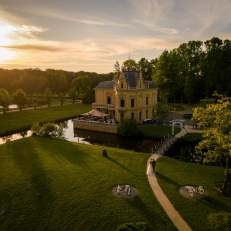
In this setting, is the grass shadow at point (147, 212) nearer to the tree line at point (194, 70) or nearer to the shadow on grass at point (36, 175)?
the shadow on grass at point (36, 175)

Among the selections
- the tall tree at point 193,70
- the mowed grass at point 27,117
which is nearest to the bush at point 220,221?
the mowed grass at point 27,117

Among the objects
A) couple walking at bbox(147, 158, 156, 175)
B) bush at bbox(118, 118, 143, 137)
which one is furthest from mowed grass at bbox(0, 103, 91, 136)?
couple walking at bbox(147, 158, 156, 175)

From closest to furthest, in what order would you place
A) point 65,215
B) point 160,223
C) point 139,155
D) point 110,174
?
point 160,223 → point 65,215 → point 110,174 → point 139,155

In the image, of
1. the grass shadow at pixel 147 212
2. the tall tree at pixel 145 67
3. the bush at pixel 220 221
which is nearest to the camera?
the bush at pixel 220 221

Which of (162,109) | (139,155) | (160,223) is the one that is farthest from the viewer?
(162,109)

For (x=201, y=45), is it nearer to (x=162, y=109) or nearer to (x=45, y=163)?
(x=162, y=109)

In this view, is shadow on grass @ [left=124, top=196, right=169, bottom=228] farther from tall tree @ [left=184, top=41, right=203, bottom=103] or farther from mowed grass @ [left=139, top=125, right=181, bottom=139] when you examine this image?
tall tree @ [left=184, top=41, right=203, bottom=103]

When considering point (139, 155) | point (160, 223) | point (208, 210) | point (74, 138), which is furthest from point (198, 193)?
point (74, 138)
